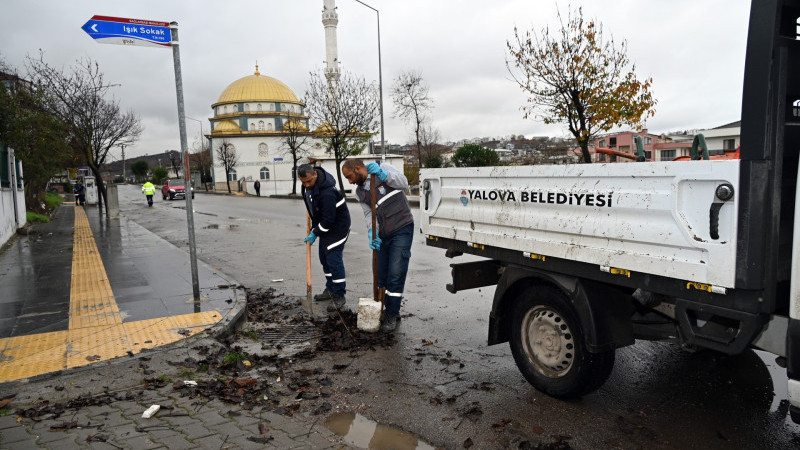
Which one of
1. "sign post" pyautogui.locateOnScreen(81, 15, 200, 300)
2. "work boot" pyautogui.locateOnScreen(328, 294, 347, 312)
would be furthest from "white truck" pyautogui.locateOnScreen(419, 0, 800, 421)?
"sign post" pyautogui.locateOnScreen(81, 15, 200, 300)

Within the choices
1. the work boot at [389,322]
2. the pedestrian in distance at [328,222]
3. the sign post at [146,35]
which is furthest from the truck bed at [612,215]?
the sign post at [146,35]

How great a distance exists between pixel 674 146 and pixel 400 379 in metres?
65.5

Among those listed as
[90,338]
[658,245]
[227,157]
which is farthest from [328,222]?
[227,157]

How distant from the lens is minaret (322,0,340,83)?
57875mm

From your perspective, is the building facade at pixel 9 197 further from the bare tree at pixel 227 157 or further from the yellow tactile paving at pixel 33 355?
the bare tree at pixel 227 157

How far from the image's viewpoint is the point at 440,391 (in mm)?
4227

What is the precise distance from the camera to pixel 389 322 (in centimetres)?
597

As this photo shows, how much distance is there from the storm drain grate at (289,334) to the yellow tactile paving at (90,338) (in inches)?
23.7

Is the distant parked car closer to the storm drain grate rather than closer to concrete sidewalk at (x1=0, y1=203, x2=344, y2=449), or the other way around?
concrete sidewalk at (x1=0, y1=203, x2=344, y2=449)

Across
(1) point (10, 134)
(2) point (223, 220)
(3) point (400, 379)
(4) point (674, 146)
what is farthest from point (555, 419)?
(4) point (674, 146)

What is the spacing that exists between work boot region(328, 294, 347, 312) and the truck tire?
3020 mm

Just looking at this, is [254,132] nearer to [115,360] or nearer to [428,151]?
[428,151]

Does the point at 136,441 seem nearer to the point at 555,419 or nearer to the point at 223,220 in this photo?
the point at 555,419

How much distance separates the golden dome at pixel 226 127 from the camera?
3152 inches
